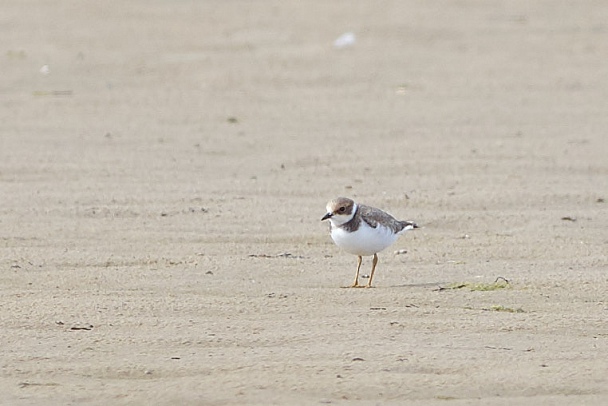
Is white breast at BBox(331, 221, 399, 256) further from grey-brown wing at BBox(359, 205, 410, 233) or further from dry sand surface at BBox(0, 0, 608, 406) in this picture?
dry sand surface at BBox(0, 0, 608, 406)

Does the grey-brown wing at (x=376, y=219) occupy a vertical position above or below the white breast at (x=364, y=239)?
above

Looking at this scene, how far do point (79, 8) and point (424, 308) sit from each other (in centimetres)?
1102

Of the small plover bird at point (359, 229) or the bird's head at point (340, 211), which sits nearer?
the small plover bird at point (359, 229)

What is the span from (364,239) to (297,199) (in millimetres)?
1954

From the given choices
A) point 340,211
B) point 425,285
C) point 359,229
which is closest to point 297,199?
point 340,211

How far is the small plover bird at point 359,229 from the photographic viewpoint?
21.1 feet

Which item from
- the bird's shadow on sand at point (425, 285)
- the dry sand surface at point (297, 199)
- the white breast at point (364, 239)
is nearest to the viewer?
the dry sand surface at point (297, 199)

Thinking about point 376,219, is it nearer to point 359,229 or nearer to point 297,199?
point 359,229

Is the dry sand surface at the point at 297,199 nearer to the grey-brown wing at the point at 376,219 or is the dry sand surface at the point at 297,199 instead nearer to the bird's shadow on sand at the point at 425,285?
the bird's shadow on sand at the point at 425,285

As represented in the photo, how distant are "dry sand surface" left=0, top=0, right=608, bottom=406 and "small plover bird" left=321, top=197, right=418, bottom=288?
0.22m

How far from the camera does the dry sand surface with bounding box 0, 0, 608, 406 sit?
4.91 metres

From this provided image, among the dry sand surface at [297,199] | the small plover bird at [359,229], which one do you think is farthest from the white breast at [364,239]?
the dry sand surface at [297,199]

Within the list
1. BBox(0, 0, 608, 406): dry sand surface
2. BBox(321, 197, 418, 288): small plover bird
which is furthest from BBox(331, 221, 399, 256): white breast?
BBox(0, 0, 608, 406): dry sand surface

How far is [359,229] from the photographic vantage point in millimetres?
6406
